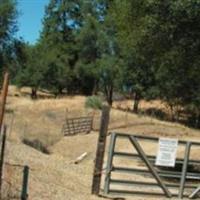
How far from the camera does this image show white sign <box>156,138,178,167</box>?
16.5m

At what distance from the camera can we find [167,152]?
54.6ft

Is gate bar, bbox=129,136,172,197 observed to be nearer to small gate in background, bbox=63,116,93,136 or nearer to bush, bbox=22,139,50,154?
bush, bbox=22,139,50,154

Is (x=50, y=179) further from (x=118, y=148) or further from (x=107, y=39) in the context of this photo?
(x=107, y=39)

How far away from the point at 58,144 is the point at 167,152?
2369 cm

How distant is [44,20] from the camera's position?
101 m

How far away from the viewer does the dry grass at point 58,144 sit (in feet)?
50.0

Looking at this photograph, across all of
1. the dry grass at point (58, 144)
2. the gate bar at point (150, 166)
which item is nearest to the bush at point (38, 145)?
the dry grass at point (58, 144)

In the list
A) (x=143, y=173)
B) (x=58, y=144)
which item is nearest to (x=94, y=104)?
(x=58, y=144)

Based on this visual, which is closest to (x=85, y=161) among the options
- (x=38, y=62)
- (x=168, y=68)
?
(x=168, y=68)

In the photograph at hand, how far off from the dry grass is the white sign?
1.08m

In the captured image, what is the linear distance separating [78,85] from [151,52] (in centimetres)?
6880

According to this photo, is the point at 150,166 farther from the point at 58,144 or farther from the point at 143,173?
the point at 58,144

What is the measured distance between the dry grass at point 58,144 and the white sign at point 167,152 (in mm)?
1085

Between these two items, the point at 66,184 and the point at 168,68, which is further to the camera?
the point at 168,68
